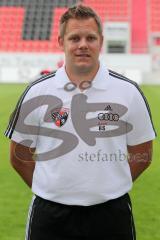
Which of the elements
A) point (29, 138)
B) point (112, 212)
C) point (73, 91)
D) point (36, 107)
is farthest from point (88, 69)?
point (112, 212)

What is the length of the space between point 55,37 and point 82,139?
3624 centimetres

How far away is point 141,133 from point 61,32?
0.63 metres

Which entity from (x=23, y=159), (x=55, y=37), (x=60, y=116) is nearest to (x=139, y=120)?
(x=60, y=116)

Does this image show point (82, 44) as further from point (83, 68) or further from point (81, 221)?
point (81, 221)

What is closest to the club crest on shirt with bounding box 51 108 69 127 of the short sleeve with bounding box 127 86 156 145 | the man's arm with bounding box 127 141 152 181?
the short sleeve with bounding box 127 86 156 145

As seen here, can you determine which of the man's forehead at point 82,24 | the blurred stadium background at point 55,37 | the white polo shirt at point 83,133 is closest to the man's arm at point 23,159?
the white polo shirt at point 83,133

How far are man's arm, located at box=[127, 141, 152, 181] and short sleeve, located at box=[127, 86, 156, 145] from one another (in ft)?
0.18

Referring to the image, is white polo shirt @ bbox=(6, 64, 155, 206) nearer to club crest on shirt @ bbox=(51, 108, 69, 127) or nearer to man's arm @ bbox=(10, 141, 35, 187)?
club crest on shirt @ bbox=(51, 108, 69, 127)

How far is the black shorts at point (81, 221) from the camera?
7.25 feet

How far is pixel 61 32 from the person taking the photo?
226 cm

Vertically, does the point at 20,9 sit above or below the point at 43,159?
below

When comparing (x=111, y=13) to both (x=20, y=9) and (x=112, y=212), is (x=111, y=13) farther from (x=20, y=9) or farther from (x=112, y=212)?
(x=112, y=212)

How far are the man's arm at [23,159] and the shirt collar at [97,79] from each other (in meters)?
0.43

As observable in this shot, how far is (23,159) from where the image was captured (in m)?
2.55
